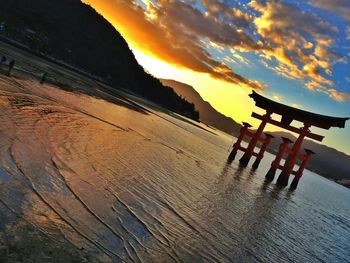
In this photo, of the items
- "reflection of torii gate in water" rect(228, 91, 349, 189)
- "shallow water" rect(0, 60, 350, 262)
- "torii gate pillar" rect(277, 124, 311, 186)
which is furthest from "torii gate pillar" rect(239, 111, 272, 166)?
"shallow water" rect(0, 60, 350, 262)

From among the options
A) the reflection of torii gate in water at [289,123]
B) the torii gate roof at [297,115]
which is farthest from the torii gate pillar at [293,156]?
the torii gate roof at [297,115]

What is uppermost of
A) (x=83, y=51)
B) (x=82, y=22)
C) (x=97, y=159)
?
(x=82, y=22)

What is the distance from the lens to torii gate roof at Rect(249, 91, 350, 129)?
67.2ft

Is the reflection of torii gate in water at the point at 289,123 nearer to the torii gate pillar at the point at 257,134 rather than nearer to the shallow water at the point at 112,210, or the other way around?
the torii gate pillar at the point at 257,134

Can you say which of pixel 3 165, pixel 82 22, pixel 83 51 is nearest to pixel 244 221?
pixel 3 165

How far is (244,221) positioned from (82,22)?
109 meters

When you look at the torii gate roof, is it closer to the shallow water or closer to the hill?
the shallow water

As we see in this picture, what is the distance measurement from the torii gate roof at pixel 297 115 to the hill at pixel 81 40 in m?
46.5

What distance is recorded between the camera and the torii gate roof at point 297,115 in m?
20.5

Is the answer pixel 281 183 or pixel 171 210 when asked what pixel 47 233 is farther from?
pixel 281 183

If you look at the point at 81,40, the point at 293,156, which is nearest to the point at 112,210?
the point at 293,156

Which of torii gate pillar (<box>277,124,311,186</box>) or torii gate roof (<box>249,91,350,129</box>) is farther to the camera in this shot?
torii gate pillar (<box>277,124,311,186</box>)

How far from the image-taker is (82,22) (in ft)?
345

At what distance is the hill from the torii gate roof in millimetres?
46488
